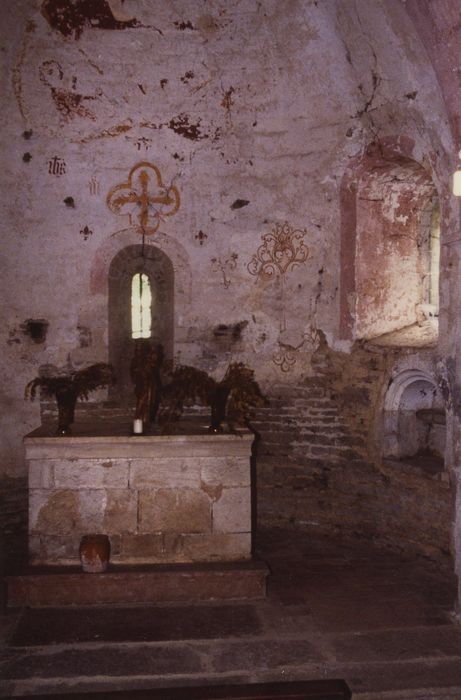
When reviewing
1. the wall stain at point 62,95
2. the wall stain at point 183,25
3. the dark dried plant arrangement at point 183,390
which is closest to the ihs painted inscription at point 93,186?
the wall stain at point 62,95

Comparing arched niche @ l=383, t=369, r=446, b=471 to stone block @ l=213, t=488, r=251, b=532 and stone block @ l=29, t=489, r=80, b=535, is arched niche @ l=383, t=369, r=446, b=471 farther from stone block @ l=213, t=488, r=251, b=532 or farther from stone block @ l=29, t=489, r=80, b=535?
stone block @ l=29, t=489, r=80, b=535

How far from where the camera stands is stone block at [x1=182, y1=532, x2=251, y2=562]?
261 inches

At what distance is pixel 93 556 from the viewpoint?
6.33 metres

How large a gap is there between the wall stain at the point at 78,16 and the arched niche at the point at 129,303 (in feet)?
8.59

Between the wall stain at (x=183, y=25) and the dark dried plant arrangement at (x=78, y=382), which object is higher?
the wall stain at (x=183, y=25)

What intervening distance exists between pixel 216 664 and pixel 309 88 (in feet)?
21.2

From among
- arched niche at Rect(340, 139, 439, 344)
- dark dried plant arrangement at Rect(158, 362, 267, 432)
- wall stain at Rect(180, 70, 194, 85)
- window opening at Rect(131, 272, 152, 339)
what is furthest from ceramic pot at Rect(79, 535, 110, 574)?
wall stain at Rect(180, 70, 194, 85)

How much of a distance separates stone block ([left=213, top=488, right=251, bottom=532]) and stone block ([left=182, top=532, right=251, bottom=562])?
0.07 m

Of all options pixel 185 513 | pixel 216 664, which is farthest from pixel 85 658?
pixel 185 513

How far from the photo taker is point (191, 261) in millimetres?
8867

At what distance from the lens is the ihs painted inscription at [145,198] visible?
8719 mm

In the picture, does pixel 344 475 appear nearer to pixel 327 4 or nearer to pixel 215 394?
pixel 215 394

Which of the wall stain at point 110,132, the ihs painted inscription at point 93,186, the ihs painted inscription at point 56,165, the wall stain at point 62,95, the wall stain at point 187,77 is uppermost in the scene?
the wall stain at point 187,77

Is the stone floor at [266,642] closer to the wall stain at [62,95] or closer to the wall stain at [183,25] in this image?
the wall stain at [62,95]
